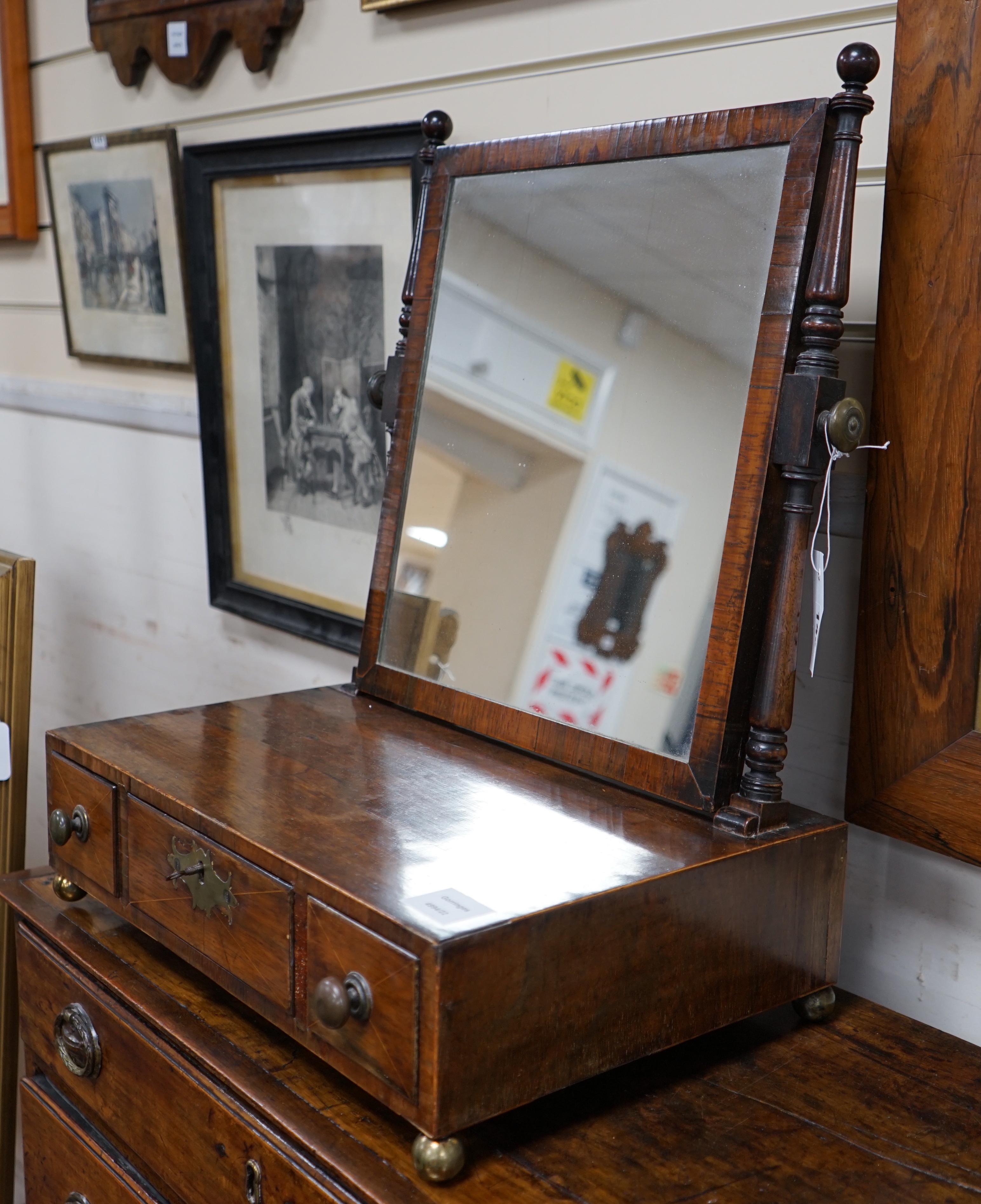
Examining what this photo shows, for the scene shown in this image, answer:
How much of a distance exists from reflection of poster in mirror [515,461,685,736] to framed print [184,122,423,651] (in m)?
0.67

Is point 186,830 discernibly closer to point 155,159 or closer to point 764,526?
point 764,526

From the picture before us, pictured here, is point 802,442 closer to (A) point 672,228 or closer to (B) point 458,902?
(A) point 672,228

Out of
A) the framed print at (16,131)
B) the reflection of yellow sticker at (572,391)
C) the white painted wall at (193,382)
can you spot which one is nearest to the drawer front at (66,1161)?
the white painted wall at (193,382)

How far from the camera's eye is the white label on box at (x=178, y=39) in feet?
6.40

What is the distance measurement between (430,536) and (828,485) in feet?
1.58

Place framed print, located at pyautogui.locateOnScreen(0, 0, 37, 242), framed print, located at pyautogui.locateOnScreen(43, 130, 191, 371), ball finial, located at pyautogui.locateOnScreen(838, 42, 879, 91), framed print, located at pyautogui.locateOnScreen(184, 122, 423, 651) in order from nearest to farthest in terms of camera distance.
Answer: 1. ball finial, located at pyautogui.locateOnScreen(838, 42, 879, 91)
2. framed print, located at pyautogui.locateOnScreen(184, 122, 423, 651)
3. framed print, located at pyautogui.locateOnScreen(43, 130, 191, 371)
4. framed print, located at pyautogui.locateOnScreen(0, 0, 37, 242)

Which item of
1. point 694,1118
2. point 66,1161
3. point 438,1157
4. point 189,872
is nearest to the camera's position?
point 438,1157

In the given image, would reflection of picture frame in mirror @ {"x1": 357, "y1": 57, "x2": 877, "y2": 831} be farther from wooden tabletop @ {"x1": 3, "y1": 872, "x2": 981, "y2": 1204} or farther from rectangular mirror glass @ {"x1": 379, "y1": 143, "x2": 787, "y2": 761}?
wooden tabletop @ {"x1": 3, "y1": 872, "x2": 981, "y2": 1204}

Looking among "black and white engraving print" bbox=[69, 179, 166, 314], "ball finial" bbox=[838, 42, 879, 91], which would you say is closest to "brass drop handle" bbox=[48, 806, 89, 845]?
"ball finial" bbox=[838, 42, 879, 91]

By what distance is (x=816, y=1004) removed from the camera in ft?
3.73

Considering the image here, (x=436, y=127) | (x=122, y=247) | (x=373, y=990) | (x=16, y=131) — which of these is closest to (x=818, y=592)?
(x=373, y=990)

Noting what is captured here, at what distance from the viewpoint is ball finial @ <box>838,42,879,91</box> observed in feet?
3.16

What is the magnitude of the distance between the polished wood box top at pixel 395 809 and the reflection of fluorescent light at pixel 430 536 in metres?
0.20

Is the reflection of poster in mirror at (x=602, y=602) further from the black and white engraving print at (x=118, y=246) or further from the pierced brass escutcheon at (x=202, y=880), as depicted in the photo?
the black and white engraving print at (x=118, y=246)
